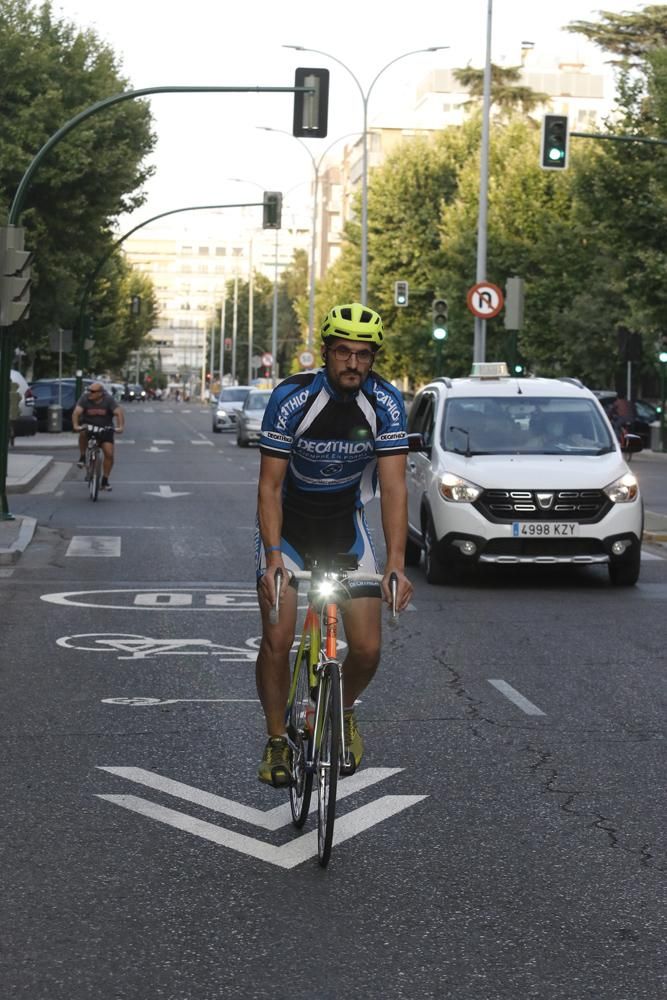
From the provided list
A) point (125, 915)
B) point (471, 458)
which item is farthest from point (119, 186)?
point (125, 915)

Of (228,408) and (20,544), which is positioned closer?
(20,544)

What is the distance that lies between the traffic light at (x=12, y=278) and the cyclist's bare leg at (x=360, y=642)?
527 inches

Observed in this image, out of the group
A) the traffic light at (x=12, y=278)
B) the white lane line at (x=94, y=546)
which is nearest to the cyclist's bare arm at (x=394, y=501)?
the white lane line at (x=94, y=546)

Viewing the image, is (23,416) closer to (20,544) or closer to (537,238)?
(537,238)

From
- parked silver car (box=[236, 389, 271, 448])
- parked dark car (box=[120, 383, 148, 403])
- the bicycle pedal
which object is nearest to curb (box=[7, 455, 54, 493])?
parked silver car (box=[236, 389, 271, 448])

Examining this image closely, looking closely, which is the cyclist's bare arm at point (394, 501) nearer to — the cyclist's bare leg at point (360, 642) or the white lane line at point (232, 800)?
the cyclist's bare leg at point (360, 642)

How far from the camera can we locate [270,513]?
6.43 meters

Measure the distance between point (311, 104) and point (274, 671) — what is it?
20775 millimetres

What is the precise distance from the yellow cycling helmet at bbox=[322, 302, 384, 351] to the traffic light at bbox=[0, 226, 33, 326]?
13404 mm

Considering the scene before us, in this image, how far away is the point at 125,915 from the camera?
5375mm

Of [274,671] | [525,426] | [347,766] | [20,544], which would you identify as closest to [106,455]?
[20,544]

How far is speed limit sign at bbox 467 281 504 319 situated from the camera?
103 ft

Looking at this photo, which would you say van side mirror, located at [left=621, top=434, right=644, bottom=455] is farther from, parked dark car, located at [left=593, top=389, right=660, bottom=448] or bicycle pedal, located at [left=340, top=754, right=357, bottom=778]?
parked dark car, located at [left=593, top=389, right=660, bottom=448]

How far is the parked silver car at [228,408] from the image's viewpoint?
5944 cm
